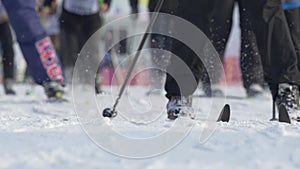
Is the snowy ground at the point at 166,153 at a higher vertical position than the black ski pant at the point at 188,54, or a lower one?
lower

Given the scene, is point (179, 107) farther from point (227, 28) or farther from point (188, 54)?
point (227, 28)

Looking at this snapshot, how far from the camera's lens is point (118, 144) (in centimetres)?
225

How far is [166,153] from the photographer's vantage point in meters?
2.13

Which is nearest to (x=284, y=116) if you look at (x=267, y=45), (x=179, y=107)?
(x=267, y=45)

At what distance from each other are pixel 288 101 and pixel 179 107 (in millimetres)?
560

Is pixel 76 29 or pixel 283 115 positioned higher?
pixel 76 29

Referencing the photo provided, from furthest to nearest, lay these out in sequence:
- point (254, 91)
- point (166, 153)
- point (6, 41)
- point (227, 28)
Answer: point (6, 41) < point (254, 91) < point (227, 28) < point (166, 153)

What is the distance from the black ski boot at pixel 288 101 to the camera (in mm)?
3111

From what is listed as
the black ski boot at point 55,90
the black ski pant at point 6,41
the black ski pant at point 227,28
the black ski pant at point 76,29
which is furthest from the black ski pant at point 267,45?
the black ski pant at point 6,41

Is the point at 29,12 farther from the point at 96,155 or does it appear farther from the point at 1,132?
the point at 96,155

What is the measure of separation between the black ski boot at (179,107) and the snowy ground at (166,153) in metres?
0.38

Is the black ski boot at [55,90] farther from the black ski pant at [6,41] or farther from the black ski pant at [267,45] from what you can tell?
the black ski pant at [267,45]

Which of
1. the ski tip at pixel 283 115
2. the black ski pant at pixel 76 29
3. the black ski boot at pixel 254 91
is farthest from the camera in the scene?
the black ski pant at pixel 76 29

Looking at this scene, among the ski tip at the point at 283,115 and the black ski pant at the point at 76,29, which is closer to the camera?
the ski tip at the point at 283,115
